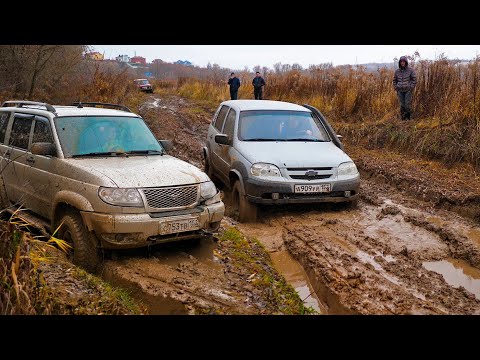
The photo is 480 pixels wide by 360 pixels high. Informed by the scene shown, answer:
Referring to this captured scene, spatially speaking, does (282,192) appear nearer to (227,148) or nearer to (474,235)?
(227,148)

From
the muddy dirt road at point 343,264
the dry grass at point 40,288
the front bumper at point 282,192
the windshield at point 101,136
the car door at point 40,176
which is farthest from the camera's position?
the front bumper at point 282,192

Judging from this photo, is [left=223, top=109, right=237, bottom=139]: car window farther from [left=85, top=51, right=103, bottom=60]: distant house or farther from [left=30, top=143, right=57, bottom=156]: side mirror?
[left=85, top=51, right=103, bottom=60]: distant house

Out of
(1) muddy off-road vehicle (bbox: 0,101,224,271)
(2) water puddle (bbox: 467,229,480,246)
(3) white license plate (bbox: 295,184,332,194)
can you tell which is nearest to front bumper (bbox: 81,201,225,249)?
(1) muddy off-road vehicle (bbox: 0,101,224,271)

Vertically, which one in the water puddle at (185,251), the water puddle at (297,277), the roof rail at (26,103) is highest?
the roof rail at (26,103)

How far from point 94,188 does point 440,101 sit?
9218 millimetres

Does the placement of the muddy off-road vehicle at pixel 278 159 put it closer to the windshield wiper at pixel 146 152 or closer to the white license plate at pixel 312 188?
the white license plate at pixel 312 188

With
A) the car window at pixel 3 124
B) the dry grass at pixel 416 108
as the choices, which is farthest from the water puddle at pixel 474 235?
the car window at pixel 3 124

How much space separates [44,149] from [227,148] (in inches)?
132

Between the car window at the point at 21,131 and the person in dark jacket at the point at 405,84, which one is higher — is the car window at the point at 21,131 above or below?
below

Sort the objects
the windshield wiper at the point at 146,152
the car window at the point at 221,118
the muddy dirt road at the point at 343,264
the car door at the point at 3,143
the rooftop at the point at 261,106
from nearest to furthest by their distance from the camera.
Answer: the muddy dirt road at the point at 343,264 < the windshield wiper at the point at 146,152 < the car door at the point at 3,143 < the rooftop at the point at 261,106 < the car window at the point at 221,118

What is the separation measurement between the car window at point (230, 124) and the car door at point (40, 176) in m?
3.26

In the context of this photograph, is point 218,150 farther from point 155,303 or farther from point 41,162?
point 155,303

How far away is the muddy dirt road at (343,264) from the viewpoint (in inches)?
177
